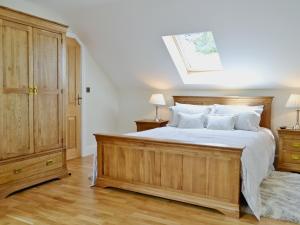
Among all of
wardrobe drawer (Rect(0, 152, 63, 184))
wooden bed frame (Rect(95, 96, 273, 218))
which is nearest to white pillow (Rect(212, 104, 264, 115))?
wooden bed frame (Rect(95, 96, 273, 218))

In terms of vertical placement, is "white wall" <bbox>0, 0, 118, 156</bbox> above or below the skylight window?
below

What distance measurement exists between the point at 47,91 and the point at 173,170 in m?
1.85

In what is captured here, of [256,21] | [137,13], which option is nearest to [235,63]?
[256,21]

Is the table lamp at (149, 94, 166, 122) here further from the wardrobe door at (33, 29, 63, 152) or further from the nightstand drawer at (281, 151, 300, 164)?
the nightstand drawer at (281, 151, 300, 164)

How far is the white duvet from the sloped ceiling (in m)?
1.05

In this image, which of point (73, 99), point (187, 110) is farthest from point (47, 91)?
point (187, 110)

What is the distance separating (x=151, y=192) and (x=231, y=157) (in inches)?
37.9

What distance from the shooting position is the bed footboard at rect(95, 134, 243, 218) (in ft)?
8.97

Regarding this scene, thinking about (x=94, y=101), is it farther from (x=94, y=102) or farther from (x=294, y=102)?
(x=294, y=102)

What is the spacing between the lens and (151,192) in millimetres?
3117

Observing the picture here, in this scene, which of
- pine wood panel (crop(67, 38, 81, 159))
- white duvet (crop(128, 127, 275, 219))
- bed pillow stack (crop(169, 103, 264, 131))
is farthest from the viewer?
pine wood panel (crop(67, 38, 81, 159))

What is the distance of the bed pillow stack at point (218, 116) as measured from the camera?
4.14 m

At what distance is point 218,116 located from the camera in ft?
14.1

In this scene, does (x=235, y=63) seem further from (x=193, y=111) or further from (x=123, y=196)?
(x=123, y=196)
